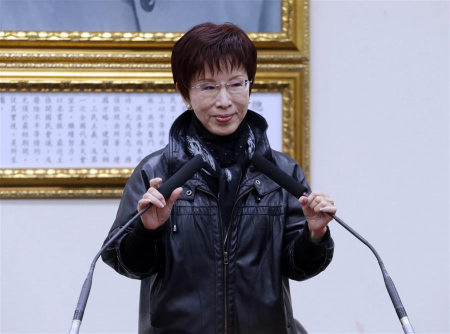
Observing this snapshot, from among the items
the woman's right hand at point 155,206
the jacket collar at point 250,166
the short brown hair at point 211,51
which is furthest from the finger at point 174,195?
the short brown hair at point 211,51

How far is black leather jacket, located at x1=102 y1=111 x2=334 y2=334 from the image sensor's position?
1.30 m

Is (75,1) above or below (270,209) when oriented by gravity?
above

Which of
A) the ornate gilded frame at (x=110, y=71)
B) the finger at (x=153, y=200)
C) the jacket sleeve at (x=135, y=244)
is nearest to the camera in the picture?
the finger at (x=153, y=200)

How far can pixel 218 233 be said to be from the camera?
4.29 feet

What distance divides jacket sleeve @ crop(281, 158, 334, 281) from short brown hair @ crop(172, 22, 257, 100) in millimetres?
230

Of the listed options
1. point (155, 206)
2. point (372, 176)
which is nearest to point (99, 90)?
point (372, 176)

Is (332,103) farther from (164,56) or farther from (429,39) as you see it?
(164,56)

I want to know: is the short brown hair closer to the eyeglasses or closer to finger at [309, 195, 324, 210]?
the eyeglasses

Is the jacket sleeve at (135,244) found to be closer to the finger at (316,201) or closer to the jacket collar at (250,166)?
the jacket collar at (250,166)

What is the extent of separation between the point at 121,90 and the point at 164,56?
0.47 ft

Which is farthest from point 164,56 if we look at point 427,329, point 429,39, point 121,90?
point 427,329

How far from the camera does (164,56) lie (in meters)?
2.12

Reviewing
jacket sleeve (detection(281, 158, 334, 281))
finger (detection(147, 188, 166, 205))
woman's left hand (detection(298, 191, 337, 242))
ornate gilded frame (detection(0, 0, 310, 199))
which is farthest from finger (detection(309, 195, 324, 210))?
ornate gilded frame (detection(0, 0, 310, 199))

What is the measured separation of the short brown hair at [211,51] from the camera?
4.31 ft
